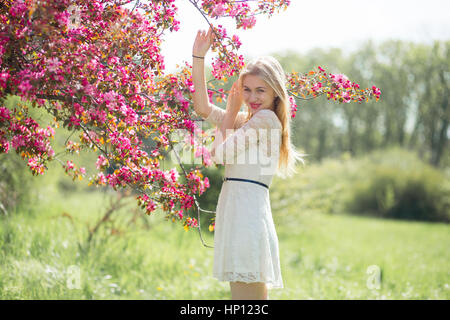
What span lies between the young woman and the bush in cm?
1465

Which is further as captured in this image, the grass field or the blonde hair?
the grass field

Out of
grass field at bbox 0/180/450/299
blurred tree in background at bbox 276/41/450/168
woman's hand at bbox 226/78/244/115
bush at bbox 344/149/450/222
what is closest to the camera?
woman's hand at bbox 226/78/244/115

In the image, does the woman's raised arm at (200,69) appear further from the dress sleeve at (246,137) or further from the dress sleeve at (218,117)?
the dress sleeve at (246,137)

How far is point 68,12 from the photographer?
232 centimetres

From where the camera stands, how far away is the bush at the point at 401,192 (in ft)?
53.6

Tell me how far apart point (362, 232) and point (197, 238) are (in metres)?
7.11

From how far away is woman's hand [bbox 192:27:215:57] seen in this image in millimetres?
2574

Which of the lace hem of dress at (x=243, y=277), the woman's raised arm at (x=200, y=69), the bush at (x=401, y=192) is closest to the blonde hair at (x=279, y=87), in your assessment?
the woman's raised arm at (x=200, y=69)

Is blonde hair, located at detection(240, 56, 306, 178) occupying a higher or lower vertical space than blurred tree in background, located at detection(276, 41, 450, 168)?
lower

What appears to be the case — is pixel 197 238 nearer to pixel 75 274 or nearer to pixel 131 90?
pixel 75 274

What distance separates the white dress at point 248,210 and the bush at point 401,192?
48.2ft

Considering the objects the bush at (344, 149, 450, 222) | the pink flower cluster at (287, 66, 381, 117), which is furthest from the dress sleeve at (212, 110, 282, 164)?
the bush at (344, 149, 450, 222)

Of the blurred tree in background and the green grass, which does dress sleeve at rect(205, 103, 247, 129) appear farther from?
the blurred tree in background

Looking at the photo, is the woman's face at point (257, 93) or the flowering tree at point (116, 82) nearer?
the flowering tree at point (116, 82)
